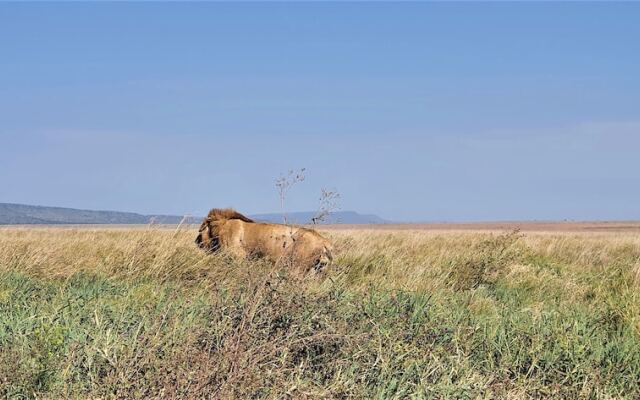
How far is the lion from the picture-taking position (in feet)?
35.6

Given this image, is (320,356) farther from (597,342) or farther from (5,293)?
(5,293)

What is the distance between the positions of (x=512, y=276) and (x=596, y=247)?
8232 mm

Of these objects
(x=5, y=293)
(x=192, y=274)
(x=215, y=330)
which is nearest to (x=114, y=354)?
(x=215, y=330)

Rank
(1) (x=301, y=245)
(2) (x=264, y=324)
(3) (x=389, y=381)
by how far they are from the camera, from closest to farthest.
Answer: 1. (3) (x=389, y=381)
2. (2) (x=264, y=324)
3. (1) (x=301, y=245)

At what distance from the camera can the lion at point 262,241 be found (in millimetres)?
10859

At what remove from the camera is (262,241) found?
36.2ft

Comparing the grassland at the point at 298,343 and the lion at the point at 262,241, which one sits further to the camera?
the lion at the point at 262,241

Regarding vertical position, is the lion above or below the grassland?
above

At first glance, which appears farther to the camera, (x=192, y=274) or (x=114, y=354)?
(x=192, y=274)

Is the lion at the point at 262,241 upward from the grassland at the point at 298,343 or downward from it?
upward

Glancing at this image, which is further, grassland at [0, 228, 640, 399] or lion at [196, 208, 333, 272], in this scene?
lion at [196, 208, 333, 272]

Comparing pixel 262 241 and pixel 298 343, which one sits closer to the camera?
pixel 298 343

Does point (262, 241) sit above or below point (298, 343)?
above

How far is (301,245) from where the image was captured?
10.9 m
